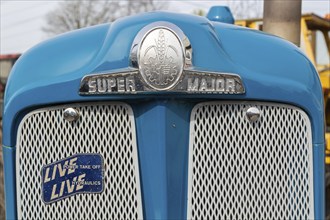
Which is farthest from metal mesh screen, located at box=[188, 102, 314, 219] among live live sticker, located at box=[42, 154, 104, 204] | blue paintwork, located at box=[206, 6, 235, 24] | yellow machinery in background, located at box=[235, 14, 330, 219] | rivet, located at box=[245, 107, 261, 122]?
yellow machinery in background, located at box=[235, 14, 330, 219]

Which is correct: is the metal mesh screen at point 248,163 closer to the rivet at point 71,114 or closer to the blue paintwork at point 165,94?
the blue paintwork at point 165,94

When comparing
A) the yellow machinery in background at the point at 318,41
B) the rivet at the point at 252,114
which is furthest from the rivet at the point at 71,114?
the yellow machinery in background at the point at 318,41

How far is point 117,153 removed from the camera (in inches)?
58.6

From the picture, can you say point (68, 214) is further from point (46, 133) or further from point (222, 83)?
point (222, 83)

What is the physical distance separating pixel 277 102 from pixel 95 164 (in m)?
0.55

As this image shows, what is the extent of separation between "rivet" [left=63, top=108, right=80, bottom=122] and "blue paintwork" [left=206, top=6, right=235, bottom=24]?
147 cm

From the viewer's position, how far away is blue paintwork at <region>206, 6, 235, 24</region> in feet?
9.27

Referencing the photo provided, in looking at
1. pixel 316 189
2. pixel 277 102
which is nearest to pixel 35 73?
pixel 277 102

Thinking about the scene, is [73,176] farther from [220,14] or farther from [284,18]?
[284,18]

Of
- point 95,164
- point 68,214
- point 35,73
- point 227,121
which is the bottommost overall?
point 68,214

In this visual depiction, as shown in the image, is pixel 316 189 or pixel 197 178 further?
pixel 316 189

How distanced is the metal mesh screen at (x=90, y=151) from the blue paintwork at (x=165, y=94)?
0.10 ft

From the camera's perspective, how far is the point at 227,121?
1505 mm

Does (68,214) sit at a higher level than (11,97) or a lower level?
lower
